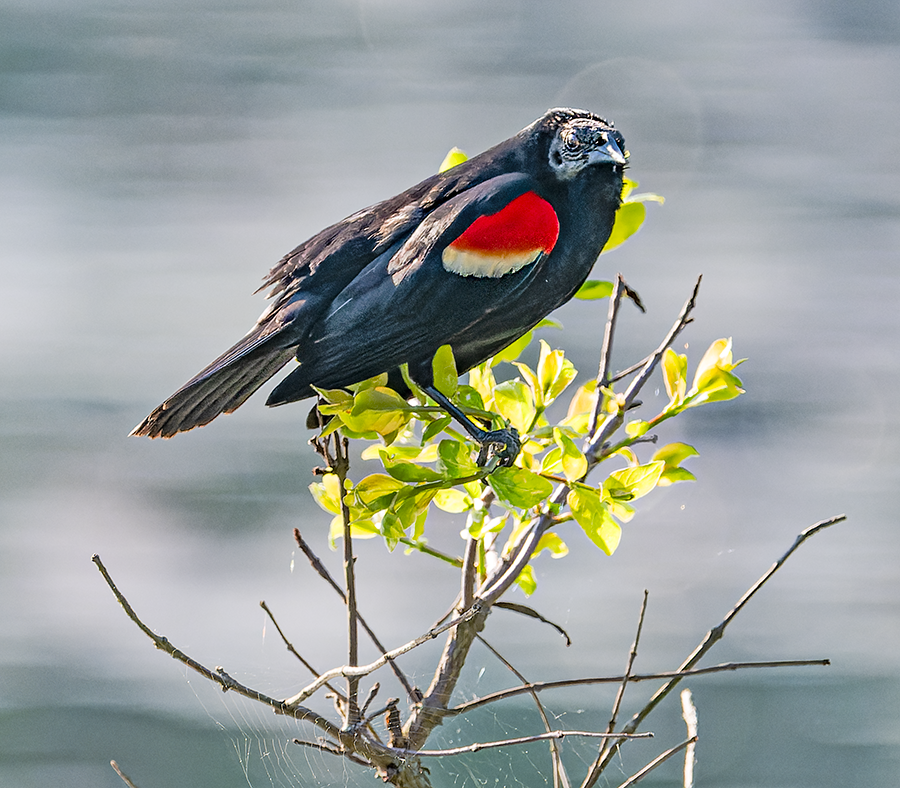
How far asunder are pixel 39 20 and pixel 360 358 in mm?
2759

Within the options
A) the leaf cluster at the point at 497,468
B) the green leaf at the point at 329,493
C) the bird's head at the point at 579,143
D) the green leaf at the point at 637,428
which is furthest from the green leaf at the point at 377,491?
the bird's head at the point at 579,143

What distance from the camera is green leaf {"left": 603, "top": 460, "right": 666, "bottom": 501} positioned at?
826 mm

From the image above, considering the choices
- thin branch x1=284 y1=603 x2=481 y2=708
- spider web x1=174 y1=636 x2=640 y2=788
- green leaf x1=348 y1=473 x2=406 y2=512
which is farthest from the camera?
spider web x1=174 y1=636 x2=640 y2=788

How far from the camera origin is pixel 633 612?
7.22ft

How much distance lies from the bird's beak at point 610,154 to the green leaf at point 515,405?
22cm

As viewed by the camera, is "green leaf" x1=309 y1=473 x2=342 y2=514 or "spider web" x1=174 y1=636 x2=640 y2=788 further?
"spider web" x1=174 y1=636 x2=640 y2=788

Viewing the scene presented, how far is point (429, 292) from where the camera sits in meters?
0.82

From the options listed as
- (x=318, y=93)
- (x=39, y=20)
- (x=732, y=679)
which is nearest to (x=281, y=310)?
(x=732, y=679)

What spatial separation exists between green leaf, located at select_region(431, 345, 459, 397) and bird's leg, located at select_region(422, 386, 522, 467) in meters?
0.02

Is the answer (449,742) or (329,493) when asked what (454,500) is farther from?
(449,742)

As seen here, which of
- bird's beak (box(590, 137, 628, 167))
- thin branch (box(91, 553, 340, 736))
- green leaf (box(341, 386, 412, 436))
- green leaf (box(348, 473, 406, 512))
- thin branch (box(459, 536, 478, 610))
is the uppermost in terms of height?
bird's beak (box(590, 137, 628, 167))

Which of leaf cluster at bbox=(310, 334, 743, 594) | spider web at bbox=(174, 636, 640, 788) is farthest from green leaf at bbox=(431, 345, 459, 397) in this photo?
spider web at bbox=(174, 636, 640, 788)

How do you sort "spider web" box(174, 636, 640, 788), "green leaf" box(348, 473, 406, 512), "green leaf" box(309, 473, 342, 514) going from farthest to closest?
"spider web" box(174, 636, 640, 788)
"green leaf" box(309, 473, 342, 514)
"green leaf" box(348, 473, 406, 512)

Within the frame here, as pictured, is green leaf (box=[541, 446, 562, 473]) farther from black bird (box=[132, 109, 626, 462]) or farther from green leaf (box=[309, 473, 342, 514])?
green leaf (box=[309, 473, 342, 514])
